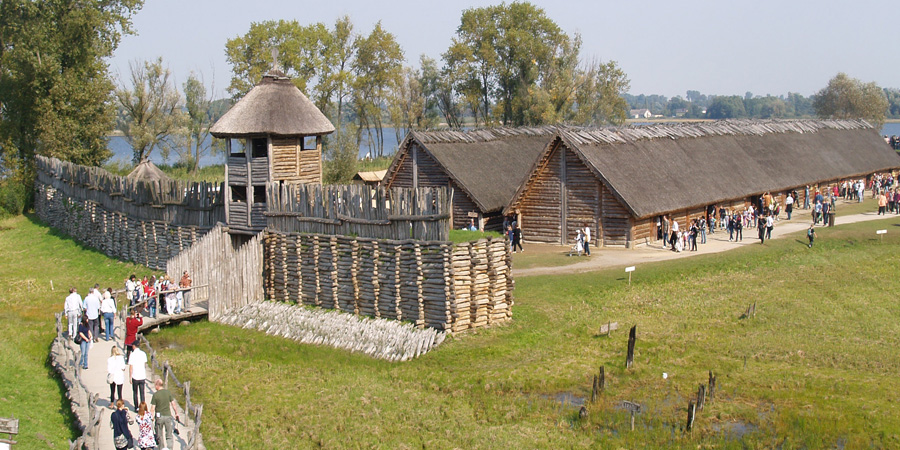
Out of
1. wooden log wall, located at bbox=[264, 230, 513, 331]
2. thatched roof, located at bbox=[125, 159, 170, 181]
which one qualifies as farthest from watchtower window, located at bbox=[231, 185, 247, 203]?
thatched roof, located at bbox=[125, 159, 170, 181]

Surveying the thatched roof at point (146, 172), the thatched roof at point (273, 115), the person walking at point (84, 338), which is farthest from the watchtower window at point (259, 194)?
the thatched roof at point (146, 172)

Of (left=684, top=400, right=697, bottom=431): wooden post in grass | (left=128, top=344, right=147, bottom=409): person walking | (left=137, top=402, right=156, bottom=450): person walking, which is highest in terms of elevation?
(left=128, top=344, right=147, bottom=409): person walking

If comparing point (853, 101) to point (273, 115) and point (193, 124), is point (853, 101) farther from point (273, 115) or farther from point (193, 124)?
point (273, 115)

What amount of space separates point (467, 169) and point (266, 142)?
482 inches

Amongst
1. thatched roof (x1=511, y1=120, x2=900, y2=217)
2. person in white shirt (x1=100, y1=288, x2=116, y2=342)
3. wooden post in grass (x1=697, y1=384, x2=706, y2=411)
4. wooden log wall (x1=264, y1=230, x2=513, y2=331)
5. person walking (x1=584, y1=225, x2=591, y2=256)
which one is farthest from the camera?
thatched roof (x1=511, y1=120, x2=900, y2=217)

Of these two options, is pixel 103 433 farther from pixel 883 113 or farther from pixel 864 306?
pixel 883 113

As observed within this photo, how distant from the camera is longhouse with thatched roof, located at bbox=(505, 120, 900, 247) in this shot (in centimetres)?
3738

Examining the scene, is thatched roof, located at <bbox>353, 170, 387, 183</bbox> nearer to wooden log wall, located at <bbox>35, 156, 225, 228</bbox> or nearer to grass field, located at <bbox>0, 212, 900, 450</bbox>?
wooden log wall, located at <bbox>35, 156, 225, 228</bbox>

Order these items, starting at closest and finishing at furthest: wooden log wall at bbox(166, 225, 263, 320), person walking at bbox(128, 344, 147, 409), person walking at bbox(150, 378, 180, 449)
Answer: person walking at bbox(150, 378, 180, 449) → person walking at bbox(128, 344, 147, 409) → wooden log wall at bbox(166, 225, 263, 320)

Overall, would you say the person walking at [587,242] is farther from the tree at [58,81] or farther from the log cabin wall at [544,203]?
the tree at [58,81]

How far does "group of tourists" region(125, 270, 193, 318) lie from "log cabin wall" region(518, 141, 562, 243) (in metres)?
15.9

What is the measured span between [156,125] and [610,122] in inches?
1565

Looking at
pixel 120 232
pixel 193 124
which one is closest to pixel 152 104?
pixel 193 124

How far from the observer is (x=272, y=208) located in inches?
1171
